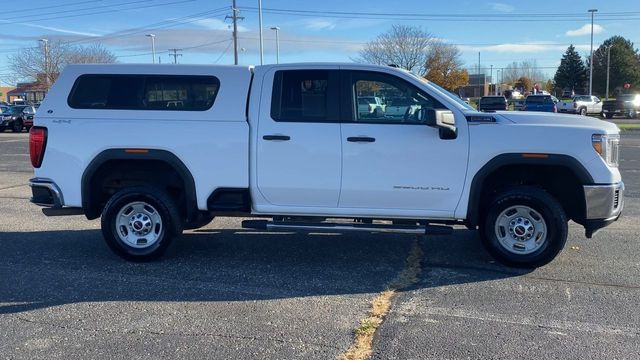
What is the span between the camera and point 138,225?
20.4 feet

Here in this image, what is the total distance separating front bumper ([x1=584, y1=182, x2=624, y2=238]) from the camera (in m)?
5.56

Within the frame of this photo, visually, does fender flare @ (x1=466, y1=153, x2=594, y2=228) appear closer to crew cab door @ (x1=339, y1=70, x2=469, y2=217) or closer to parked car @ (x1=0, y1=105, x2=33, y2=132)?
crew cab door @ (x1=339, y1=70, x2=469, y2=217)

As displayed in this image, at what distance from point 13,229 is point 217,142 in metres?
3.82

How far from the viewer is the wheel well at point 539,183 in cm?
584

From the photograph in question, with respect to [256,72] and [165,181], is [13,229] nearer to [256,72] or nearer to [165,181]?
[165,181]

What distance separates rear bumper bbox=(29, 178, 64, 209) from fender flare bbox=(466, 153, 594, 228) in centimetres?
429

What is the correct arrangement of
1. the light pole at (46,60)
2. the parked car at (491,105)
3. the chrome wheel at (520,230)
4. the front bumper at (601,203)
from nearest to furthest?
the front bumper at (601,203) < the chrome wheel at (520,230) < the parked car at (491,105) < the light pole at (46,60)

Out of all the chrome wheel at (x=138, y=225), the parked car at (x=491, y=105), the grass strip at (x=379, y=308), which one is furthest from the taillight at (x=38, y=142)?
the parked car at (x=491, y=105)

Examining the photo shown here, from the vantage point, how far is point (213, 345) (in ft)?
13.4

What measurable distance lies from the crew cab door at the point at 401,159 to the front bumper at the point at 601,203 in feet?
3.99

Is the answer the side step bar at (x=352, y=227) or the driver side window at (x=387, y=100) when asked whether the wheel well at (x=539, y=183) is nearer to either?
the side step bar at (x=352, y=227)

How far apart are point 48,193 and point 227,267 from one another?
210 cm

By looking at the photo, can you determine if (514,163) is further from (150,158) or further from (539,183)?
(150,158)

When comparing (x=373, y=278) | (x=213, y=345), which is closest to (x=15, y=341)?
(x=213, y=345)
